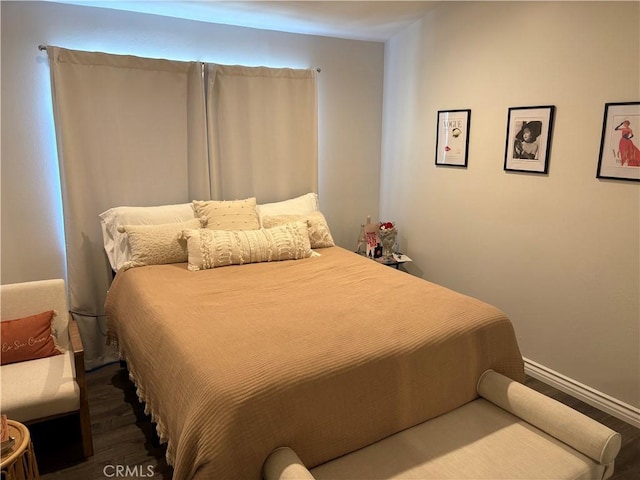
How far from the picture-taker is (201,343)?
1828 mm

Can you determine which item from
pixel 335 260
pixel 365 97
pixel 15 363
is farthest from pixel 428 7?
pixel 15 363

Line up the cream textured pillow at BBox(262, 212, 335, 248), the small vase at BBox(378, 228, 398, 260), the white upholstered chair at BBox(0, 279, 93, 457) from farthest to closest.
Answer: the small vase at BBox(378, 228, 398, 260) → the cream textured pillow at BBox(262, 212, 335, 248) → the white upholstered chair at BBox(0, 279, 93, 457)

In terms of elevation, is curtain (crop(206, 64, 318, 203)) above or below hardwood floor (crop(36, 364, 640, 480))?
above

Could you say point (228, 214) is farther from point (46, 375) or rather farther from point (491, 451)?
point (491, 451)

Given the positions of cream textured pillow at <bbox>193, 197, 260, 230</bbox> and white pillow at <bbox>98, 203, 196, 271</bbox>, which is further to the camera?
cream textured pillow at <bbox>193, 197, 260, 230</bbox>

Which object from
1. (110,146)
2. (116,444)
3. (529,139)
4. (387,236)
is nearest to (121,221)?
(110,146)

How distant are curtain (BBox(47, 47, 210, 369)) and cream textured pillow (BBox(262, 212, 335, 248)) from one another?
598mm

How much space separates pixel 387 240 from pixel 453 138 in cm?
96

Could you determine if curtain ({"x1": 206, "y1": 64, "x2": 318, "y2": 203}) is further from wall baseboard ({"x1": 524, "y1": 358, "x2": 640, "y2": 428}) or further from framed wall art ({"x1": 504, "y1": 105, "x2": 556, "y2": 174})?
wall baseboard ({"x1": 524, "y1": 358, "x2": 640, "y2": 428})

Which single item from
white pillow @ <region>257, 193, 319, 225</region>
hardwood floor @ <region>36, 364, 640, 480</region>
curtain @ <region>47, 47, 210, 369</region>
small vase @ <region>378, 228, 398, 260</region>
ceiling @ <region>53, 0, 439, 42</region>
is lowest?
hardwood floor @ <region>36, 364, 640, 480</region>

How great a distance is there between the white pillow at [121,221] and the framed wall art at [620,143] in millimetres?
2618

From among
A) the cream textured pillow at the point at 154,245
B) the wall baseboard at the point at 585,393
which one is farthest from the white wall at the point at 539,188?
the cream textured pillow at the point at 154,245

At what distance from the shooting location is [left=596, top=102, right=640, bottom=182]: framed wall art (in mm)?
2342

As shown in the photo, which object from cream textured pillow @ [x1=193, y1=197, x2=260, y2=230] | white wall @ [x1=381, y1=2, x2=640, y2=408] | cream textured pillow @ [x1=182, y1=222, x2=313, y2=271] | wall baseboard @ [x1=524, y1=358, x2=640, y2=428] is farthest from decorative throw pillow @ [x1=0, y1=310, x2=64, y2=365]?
wall baseboard @ [x1=524, y1=358, x2=640, y2=428]
